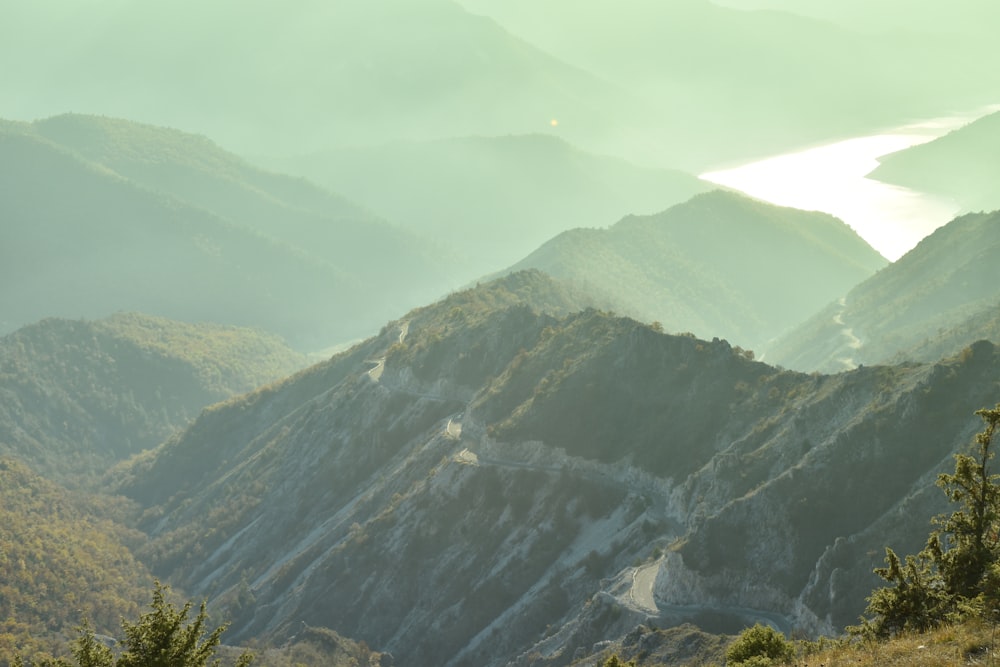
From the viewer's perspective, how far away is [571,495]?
121312 millimetres

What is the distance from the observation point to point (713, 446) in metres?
116

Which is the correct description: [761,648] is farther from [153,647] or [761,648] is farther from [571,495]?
[571,495]

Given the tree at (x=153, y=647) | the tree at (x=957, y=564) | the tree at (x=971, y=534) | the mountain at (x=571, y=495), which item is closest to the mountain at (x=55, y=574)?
the mountain at (x=571, y=495)

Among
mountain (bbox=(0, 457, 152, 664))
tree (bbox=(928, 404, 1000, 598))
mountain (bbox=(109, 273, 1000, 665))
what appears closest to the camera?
tree (bbox=(928, 404, 1000, 598))

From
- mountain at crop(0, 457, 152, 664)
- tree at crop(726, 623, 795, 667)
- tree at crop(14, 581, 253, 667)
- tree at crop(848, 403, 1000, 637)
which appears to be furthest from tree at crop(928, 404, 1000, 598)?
mountain at crop(0, 457, 152, 664)

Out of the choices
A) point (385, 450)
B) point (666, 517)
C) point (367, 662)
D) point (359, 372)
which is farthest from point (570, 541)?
point (359, 372)

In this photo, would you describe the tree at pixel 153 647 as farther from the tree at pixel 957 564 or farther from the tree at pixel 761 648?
the tree at pixel 957 564

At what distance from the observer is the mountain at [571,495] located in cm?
9012

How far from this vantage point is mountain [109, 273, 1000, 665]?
296 ft

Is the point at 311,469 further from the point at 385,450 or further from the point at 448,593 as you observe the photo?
the point at 448,593

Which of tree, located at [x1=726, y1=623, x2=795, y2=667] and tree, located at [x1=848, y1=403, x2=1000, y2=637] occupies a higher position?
tree, located at [x1=848, y1=403, x2=1000, y2=637]

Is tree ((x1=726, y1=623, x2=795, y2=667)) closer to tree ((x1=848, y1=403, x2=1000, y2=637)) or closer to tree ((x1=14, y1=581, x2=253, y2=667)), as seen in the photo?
tree ((x1=848, y1=403, x2=1000, y2=637))

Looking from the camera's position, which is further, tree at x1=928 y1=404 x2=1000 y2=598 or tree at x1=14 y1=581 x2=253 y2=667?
tree at x1=928 y1=404 x2=1000 y2=598

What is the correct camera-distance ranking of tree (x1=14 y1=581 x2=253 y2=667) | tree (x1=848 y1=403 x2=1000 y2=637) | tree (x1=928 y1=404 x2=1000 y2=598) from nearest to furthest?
tree (x1=14 y1=581 x2=253 y2=667) < tree (x1=848 y1=403 x2=1000 y2=637) < tree (x1=928 y1=404 x2=1000 y2=598)
